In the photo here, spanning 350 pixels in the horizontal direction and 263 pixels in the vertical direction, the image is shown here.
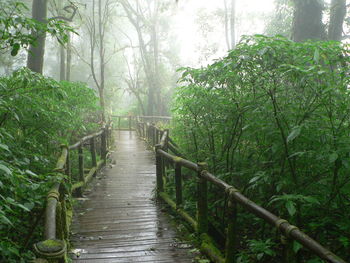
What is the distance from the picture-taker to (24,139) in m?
4.44

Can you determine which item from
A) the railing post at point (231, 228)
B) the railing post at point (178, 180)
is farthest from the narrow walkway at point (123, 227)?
the railing post at point (231, 228)

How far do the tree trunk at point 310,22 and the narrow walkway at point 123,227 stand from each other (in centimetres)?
685

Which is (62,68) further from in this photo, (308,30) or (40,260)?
(40,260)

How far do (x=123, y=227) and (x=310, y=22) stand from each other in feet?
29.9

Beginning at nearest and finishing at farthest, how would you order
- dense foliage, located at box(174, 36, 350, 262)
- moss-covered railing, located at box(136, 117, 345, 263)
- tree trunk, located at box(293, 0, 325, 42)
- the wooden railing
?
moss-covered railing, located at box(136, 117, 345, 263) < dense foliage, located at box(174, 36, 350, 262) < tree trunk, located at box(293, 0, 325, 42) < the wooden railing

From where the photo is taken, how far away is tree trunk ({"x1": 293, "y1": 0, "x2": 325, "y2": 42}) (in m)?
10.5

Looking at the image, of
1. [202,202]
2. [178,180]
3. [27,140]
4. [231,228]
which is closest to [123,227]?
[178,180]

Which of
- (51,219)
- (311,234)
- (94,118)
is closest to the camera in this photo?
(51,219)

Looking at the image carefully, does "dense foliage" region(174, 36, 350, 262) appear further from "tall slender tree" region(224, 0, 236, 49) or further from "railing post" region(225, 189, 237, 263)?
"tall slender tree" region(224, 0, 236, 49)

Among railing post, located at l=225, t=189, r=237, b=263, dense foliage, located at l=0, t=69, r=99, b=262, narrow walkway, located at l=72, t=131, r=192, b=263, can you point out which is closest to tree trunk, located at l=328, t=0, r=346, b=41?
narrow walkway, located at l=72, t=131, r=192, b=263

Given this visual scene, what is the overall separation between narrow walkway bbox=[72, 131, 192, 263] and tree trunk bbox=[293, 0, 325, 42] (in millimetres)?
6852

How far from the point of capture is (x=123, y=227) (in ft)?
16.6

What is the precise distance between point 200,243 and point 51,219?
2.17 m

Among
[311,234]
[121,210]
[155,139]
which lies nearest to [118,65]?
[155,139]
